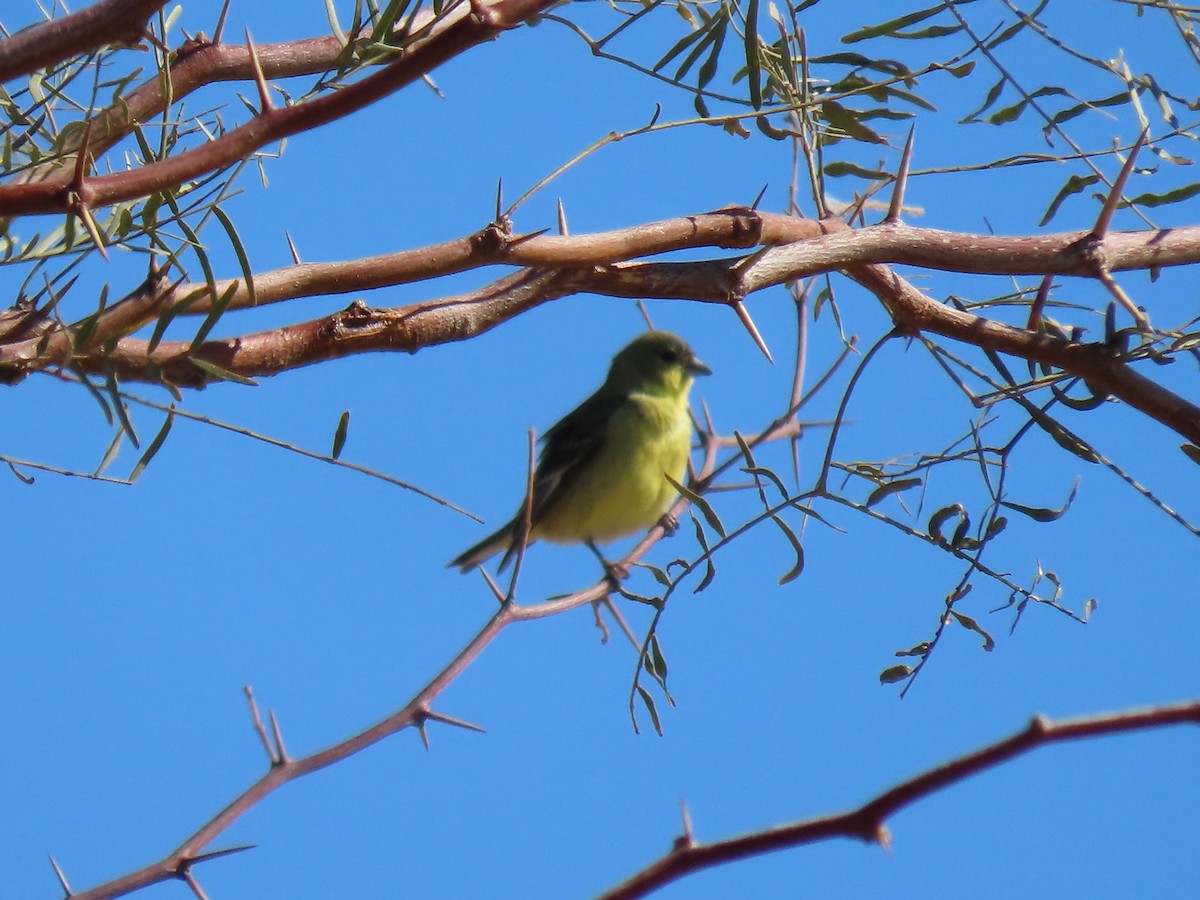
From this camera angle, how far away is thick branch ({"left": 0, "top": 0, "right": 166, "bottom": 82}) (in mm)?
1266

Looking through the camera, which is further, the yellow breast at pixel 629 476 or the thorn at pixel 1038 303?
the yellow breast at pixel 629 476

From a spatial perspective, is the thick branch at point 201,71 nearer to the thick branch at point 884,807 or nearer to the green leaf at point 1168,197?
the green leaf at point 1168,197

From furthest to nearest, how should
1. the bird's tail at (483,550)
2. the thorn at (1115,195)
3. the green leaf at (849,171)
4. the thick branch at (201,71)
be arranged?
the bird's tail at (483,550) < the green leaf at (849,171) < the thick branch at (201,71) < the thorn at (1115,195)

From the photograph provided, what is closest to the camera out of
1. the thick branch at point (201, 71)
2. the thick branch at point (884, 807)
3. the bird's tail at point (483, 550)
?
the thick branch at point (884, 807)

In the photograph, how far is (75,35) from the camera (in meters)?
1.28

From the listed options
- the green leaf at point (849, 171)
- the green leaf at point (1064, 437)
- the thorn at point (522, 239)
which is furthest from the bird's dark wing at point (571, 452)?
the thorn at point (522, 239)

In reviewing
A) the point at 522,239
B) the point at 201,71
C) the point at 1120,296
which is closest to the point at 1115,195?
the point at 1120,296

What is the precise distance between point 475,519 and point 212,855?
0.69 meters

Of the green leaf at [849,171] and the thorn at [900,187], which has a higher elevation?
the green leaf at [849,171]

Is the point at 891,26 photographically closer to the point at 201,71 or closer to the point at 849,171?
the point at 849,171

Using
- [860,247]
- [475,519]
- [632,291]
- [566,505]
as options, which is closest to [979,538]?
[860,247]

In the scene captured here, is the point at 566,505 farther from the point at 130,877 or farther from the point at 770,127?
the point at 130,877

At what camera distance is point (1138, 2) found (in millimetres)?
2463

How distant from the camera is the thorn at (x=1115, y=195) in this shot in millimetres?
1887
